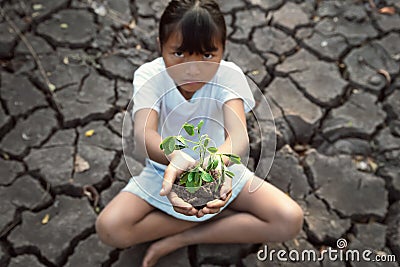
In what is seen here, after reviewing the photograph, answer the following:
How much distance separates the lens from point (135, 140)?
146 cm

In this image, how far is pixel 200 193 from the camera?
3.97ft

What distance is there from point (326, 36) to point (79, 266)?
1647 millimetres

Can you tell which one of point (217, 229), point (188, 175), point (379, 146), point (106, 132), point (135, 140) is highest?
point (188, 175)

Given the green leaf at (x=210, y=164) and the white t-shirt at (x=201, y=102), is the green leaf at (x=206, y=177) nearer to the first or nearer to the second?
the green leaf at (x=210, y=164)

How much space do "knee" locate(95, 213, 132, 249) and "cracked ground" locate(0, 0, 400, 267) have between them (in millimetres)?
103

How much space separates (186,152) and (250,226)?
636 mm

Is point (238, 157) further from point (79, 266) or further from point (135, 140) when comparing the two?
point (79, 266)

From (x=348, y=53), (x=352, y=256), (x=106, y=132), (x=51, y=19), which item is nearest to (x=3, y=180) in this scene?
(x=106, y=132)

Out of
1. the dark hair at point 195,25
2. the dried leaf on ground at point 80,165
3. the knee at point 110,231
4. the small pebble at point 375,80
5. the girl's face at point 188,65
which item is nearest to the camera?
the girl's face at point 188,65

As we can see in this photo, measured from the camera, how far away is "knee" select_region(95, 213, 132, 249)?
5.59 ft

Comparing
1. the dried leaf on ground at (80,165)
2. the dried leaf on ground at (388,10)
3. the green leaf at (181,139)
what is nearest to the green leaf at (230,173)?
the green leaf at (181,139)

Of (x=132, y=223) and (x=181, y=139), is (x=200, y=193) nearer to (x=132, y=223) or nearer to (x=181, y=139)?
(x=181, y=139)

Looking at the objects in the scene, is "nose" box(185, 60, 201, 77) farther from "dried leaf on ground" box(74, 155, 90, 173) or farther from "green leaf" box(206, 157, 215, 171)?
"dried leaf on ground" box(74, 155, 90, 173)

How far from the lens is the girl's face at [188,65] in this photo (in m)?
1.34
